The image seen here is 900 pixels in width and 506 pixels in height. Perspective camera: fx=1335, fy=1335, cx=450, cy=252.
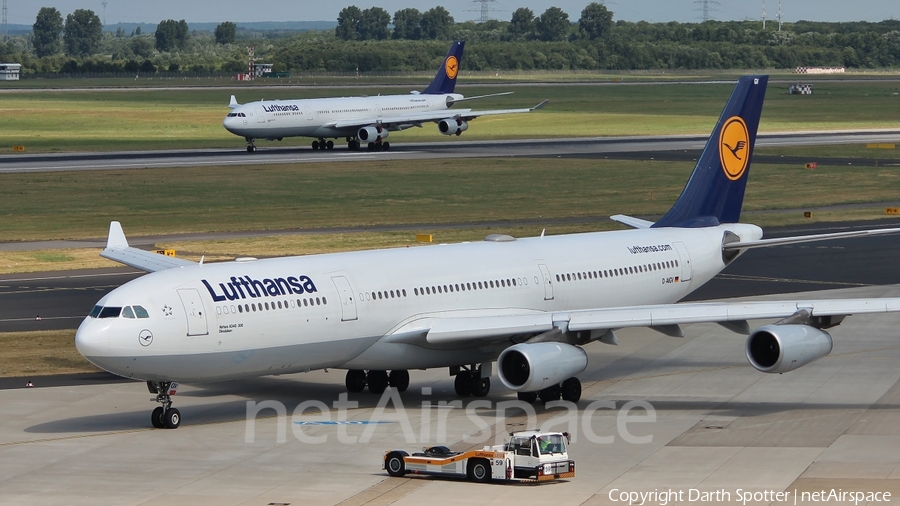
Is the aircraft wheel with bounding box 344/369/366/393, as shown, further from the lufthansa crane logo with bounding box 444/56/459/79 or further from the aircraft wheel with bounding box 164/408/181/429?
the lufthansa crane logo with bounding box 444/56/459/79

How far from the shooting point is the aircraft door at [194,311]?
104 ft

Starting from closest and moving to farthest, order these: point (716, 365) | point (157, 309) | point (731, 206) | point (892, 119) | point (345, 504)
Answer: point (345, 504) → point (157, 309) → point (716, 365) → point (731, 206) → point (892, 119)

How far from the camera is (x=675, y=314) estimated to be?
3456cm

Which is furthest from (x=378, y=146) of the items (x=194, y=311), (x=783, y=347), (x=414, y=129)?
(x=783, y=347)

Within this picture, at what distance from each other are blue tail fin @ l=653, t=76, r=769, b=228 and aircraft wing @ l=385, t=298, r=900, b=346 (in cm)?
1083

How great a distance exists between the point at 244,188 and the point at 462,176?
55.2 ft

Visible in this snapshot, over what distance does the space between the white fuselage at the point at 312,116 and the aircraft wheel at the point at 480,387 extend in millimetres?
85978

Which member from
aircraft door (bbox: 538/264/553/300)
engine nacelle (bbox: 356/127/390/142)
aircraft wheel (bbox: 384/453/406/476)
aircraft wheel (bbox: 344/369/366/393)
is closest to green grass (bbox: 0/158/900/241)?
engine nacelle (bbox: 356/127/390/142)

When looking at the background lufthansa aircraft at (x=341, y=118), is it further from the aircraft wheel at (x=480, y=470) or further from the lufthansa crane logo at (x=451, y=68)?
the aircraft wheel at (x=480, y=470)

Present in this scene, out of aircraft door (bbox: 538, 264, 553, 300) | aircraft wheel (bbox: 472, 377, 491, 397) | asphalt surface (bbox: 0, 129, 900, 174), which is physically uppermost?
aircraft door (bbox: 538, 264, 553, 300)

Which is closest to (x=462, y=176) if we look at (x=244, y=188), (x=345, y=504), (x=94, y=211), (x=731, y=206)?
(x=244, y=188)

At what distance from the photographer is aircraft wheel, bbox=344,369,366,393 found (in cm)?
3794

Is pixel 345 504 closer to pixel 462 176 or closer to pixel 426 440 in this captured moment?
pixel 426 440

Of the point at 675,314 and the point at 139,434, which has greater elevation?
the point at 675,314
